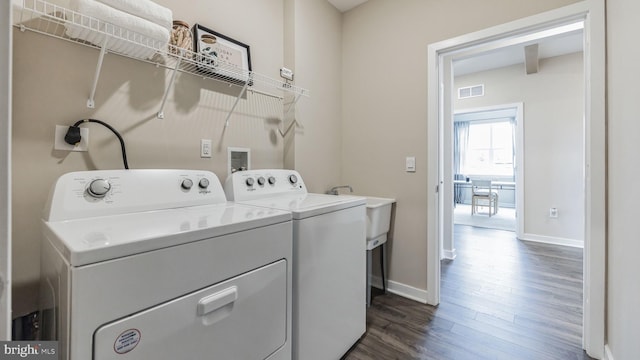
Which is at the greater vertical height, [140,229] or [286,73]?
[286,73]

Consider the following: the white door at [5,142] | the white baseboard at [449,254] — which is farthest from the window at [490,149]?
the white door at [5,142]

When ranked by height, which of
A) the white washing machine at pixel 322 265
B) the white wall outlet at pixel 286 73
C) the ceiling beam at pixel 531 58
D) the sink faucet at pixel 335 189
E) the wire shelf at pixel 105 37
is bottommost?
the white washing machine at pixel 322 265

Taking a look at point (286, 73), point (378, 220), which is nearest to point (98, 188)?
point (286, 73)

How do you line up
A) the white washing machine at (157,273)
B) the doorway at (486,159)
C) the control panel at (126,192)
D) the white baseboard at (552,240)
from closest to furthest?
the white washing machine at (157,273), the control panel at (126,192), the white baseboard at (552,240), the doorway at (486,159)

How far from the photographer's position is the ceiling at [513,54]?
11.0 feet

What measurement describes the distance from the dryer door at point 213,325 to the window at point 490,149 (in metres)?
7.87

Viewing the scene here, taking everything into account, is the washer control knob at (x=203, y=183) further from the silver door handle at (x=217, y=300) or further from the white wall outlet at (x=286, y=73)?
the white wall outlet at (x=286, y=73)

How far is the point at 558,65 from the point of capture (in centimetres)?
384

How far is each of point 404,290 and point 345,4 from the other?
253 cm

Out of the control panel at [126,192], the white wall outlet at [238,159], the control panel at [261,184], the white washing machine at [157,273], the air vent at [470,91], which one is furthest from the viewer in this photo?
the air vent at [470,91]

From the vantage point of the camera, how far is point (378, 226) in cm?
217

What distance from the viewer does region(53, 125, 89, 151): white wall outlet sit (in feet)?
3.79

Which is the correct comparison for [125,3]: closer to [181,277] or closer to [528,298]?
[181,277]

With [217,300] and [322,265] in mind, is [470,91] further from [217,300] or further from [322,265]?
[217,300]
